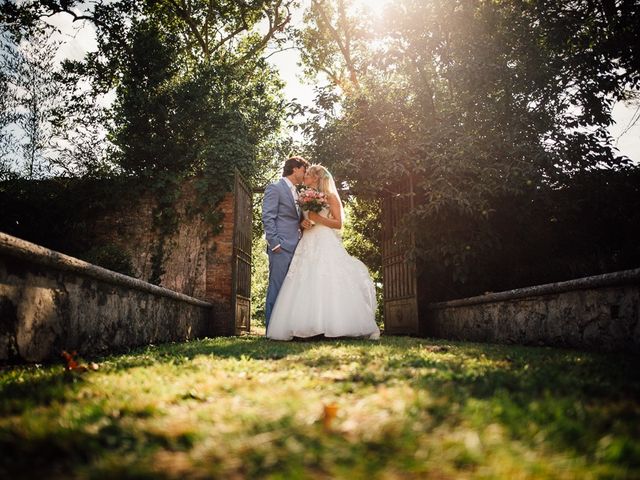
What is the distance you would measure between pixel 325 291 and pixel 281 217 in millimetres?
1314

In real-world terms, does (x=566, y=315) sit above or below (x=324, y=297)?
below

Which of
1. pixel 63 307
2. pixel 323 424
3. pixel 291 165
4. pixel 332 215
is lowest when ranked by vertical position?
pixel 323 424

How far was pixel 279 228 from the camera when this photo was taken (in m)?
6.07

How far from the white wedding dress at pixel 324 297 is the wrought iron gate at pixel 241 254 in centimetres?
327

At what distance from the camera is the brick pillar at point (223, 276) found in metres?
8.55

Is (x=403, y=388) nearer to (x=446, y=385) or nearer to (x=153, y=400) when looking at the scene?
(x=446, y=385)

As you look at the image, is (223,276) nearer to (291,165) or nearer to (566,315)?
(291,165)

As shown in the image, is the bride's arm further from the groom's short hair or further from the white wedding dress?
the groom's short hair

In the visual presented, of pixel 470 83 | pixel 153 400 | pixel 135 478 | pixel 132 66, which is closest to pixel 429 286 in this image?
pixel 470 83

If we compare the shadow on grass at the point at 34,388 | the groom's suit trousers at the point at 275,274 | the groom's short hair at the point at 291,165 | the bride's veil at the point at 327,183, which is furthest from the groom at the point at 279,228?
the shadow on grass at the point at 34,388

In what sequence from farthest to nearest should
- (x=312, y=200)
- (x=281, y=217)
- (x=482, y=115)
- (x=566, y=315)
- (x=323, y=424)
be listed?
1. (x=482, y=115)
2. (x=281, y=217)
3. (x=312, y=200)
4. (x=566, y=315)
5. (x=323, y=424)

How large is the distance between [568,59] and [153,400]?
26.5 feet

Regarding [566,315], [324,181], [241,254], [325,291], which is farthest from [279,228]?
[566,315]

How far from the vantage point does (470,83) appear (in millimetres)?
7305
